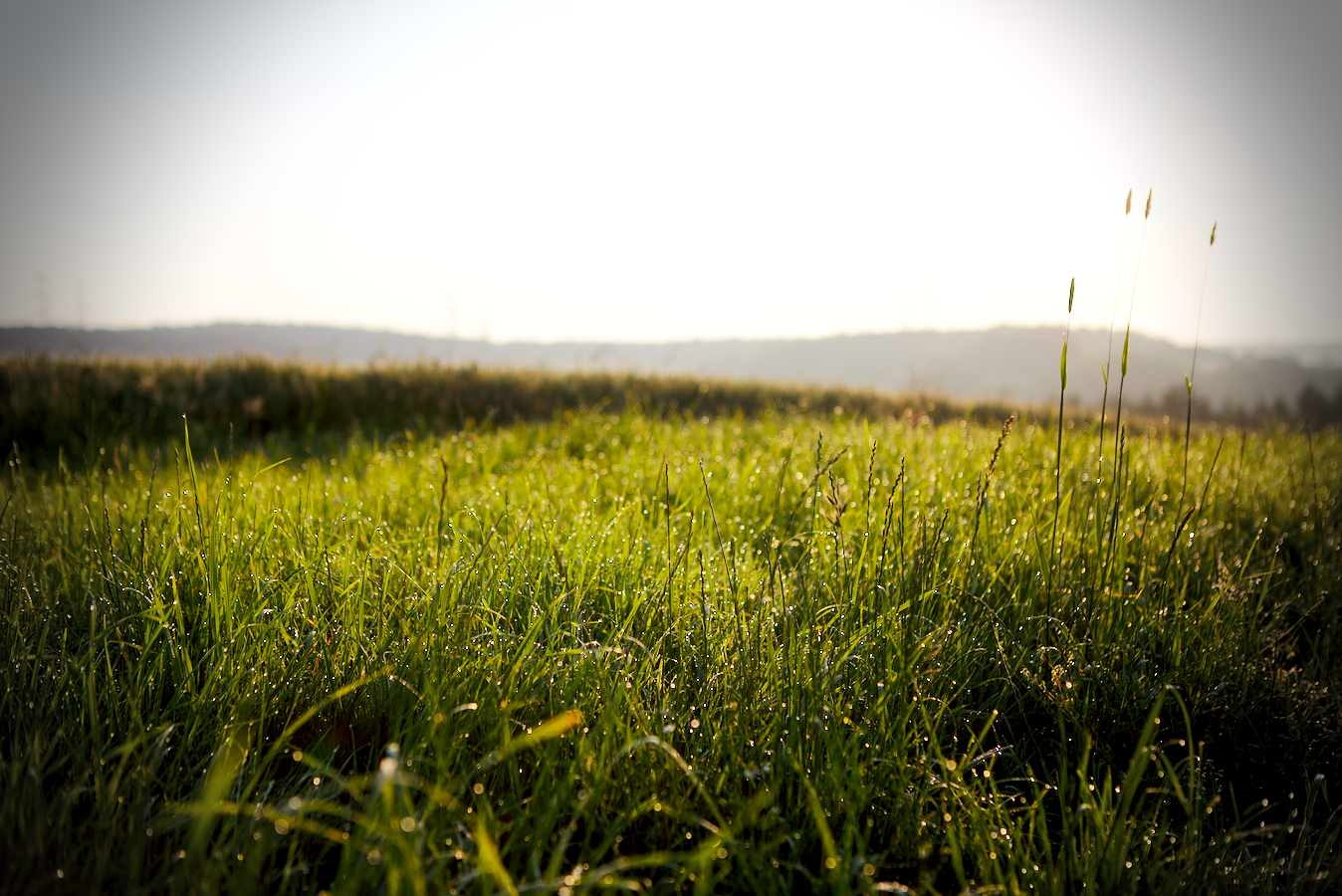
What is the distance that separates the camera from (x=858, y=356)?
82.2 meters

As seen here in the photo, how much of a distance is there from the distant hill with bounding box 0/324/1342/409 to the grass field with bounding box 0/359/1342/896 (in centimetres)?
90

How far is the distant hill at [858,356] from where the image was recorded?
29.1 feet

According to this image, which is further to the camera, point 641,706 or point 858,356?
point 858,356

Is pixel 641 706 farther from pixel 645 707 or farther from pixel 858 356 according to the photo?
pixel 858 356

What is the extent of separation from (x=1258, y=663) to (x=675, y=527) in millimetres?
1947

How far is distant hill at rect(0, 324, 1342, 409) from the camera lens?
8859mm

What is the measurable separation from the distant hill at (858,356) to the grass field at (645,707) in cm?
90

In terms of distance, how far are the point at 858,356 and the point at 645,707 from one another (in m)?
85.8

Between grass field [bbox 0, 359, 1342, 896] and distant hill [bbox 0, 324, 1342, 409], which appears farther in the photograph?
distant hill [bbox 0, 324, 1342, 409]

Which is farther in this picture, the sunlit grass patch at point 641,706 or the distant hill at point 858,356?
the distant hill at point 858,356

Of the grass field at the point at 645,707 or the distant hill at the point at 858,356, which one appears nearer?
the grass field at the point at 645,707

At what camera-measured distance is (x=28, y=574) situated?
6.00 feet

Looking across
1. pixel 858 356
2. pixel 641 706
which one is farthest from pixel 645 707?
pixel 858 356

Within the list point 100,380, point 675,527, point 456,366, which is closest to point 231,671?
point 675,527
